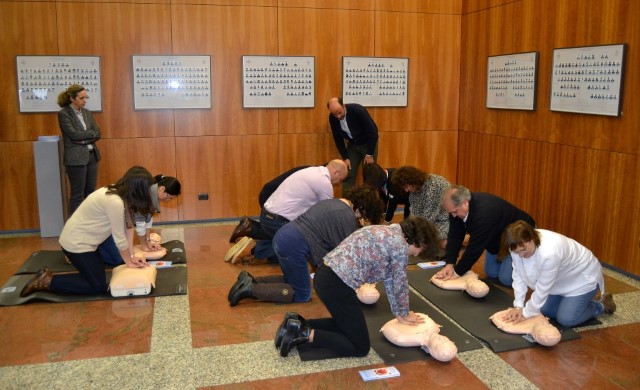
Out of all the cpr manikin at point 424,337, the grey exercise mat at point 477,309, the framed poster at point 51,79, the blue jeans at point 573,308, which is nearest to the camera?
the cpr manikin at point 424,337

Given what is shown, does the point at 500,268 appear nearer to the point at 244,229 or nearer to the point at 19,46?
the point at 244,229

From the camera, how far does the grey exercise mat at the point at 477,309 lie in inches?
140

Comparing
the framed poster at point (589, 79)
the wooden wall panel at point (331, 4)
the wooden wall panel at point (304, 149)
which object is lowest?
the wooden wall panel at point (304, 149)

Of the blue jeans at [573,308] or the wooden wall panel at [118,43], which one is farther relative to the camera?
the wooden wall panel at [118,43]

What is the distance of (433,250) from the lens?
3021mm

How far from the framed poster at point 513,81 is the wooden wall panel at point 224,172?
2623mm

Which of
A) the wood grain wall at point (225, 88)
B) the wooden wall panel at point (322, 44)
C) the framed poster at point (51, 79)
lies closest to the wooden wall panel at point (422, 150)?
the wood grain wall at point (225, 88)

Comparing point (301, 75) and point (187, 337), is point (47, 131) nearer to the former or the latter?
point (301, 75)

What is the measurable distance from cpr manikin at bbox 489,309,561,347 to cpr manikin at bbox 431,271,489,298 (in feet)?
1.21

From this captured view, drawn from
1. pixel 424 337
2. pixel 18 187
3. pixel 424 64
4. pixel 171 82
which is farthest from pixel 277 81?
pixel 424 337

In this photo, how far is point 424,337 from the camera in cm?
341

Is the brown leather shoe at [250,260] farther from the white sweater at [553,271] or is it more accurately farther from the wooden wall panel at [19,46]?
the wooden wall panel at [19,46]

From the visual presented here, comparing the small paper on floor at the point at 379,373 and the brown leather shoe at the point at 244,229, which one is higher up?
Result: the brown leather shoe at the point at 244,229

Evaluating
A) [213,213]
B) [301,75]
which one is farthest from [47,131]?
[301,75]
